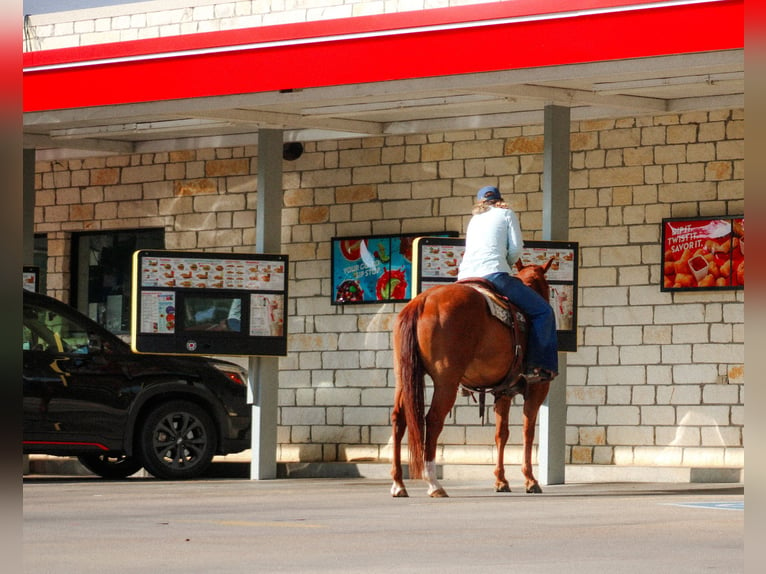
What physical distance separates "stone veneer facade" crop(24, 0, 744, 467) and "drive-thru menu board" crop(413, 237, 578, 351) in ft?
6.10

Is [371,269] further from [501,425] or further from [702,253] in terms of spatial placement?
[501,425]

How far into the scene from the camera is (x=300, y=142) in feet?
56.2

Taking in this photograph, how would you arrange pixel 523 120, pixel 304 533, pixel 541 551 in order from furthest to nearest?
pixel 523 120, pixel 304 533, pixel 541 551

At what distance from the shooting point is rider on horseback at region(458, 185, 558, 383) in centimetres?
1077

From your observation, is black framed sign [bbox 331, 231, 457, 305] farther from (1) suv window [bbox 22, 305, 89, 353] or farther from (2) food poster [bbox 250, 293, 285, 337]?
(1) suv window [bbox 22, 305, 89, 353]

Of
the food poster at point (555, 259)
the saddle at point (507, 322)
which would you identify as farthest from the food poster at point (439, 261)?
the saddle at point (507, 322)

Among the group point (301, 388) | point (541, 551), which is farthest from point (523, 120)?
point (541, 551)

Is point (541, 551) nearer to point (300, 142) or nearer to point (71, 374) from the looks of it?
point (71, 374)

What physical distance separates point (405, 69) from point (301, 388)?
6.00 meters

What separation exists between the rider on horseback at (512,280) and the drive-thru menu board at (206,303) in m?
3.92

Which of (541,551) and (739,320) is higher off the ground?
(739,320)

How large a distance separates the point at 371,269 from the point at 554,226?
4003 millimetres

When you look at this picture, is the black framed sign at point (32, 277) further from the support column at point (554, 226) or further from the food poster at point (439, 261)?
the support column at point (554, 226)

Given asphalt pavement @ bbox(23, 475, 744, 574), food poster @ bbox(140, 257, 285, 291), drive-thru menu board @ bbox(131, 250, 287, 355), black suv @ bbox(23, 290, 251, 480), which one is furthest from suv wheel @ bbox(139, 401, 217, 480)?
asphalt pavement @ bbox(23, 475, 744, 574)
